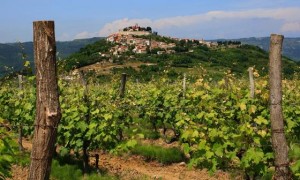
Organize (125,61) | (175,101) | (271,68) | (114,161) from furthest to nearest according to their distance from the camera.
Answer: (125,61), (175,101), (114,161), (271,68)

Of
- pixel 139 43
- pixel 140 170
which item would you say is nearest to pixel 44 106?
pixel 140 170

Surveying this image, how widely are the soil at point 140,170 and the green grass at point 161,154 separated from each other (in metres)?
0.16

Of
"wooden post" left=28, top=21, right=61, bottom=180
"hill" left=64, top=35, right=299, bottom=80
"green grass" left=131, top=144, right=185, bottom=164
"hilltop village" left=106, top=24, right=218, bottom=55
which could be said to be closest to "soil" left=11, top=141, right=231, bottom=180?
"green grass" left=131, top=144, right=185, bottom=164

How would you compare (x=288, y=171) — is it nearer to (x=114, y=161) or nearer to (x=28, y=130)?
(x=114, y=161)

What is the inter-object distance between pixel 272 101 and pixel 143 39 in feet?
411

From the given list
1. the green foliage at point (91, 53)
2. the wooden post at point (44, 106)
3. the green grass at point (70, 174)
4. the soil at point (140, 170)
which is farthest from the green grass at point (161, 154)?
the green foliage at point (91, 53)

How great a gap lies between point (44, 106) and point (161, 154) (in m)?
7.23

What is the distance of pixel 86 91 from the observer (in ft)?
31.2

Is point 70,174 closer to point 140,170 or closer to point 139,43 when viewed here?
point 140,170

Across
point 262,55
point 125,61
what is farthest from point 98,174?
point 262,55

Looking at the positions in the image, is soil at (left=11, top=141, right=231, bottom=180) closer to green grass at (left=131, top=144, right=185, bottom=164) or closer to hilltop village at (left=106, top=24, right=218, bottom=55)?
green grass at (left=131, top=144, right=185, bottom=164)

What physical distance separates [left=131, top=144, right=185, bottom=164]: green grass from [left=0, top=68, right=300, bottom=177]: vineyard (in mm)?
331

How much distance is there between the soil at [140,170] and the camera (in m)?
9.35

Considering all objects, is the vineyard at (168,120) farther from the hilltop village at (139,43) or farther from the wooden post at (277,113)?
the hilltop village at (139,43)
